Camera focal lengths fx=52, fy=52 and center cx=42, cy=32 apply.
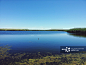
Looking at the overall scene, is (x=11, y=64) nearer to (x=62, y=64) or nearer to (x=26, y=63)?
(x=26, y=63)

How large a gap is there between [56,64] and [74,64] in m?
3.24

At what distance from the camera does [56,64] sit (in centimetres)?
→ 935

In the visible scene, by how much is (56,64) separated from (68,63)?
2.32 m

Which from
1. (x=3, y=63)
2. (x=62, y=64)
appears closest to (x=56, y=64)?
(x=62, y=64)

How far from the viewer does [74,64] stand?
9.33 meters

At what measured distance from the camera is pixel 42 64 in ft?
30.9

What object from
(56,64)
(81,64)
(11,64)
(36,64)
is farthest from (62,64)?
(11,64)

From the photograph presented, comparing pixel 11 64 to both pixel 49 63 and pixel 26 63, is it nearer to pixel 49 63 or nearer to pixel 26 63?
pixel 26 63

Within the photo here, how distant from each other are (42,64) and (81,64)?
23.0 feet

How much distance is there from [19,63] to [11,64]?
4.37 feet

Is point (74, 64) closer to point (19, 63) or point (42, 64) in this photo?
point (42, 64)

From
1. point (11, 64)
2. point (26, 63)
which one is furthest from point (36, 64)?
point (11, 64)

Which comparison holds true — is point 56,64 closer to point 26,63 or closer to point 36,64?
point 36,64

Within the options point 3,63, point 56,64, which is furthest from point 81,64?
point 3,63
